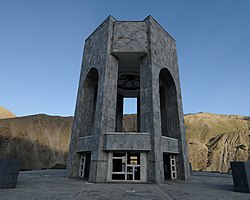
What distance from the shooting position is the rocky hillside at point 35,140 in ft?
159

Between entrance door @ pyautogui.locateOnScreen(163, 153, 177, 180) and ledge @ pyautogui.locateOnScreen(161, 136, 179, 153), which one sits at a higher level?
ledge @ pyautogui.locateOnScreen(161, 136, 179, 153)

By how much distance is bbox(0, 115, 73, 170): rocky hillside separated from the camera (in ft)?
159

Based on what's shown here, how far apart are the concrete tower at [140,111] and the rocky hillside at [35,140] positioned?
29.4 meters

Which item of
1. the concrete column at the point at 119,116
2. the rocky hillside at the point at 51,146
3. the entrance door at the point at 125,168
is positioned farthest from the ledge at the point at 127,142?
the rocky hillside at the point at 51,146

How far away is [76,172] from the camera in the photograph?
19703 millimetres

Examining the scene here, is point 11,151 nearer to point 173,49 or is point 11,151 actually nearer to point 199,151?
point 173,49

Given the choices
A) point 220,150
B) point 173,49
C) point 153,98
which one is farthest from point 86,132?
point 220,150

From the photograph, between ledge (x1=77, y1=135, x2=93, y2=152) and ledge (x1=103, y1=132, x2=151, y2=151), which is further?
ledge (x1=77, y1=135, x2=93, y2=152)

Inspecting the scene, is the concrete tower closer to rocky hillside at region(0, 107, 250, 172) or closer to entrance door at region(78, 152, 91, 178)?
entrance door at region(78, 152, 91, 178)

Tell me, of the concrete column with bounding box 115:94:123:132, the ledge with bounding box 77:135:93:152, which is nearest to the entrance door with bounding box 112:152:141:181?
the ledge with bounding box 77:135:93:152

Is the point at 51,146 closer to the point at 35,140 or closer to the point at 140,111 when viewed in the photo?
the point at 35,140

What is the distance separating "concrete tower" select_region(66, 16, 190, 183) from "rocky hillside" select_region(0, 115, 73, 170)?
2939cm

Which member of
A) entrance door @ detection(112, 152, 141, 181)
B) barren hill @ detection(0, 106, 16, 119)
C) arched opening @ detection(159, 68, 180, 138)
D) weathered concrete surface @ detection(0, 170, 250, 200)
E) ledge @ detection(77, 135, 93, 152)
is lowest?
weathered concrete surface @ detection(0, 170, 250, 200)

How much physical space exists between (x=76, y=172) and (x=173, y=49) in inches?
858
